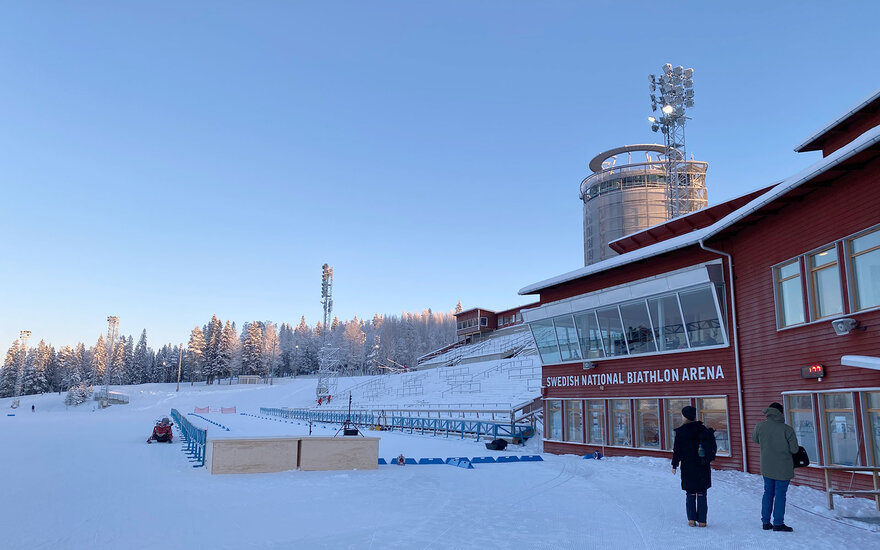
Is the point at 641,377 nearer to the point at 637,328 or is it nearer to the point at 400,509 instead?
the point at 637,328

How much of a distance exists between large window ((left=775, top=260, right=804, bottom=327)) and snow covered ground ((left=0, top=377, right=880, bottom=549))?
3941 millimetres

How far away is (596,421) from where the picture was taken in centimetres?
2217

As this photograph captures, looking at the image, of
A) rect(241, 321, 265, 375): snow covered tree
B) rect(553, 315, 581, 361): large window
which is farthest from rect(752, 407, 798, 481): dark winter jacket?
rect(241, 321, 265, 375): snow covered tree

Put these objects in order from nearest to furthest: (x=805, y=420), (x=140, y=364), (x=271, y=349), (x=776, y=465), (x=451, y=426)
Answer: (x=776, y=465) → (x=805, y=420) → (x=451, y=426) → (x=271, y=349) → (x=140, y=364)

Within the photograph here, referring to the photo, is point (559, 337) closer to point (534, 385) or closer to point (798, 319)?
point (798, 319)

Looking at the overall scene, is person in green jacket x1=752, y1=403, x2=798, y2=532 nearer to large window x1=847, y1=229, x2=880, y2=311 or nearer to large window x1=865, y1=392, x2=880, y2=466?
large window x1=865, y1=392, x2=880, y2=466

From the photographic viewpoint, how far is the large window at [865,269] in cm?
1170

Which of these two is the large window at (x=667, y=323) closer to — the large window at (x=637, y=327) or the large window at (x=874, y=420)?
the large window at (x=637, y=327)

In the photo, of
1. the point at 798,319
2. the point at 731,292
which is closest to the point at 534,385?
the point at 731,292

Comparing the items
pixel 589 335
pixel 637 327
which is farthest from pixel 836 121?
pixel 589 335

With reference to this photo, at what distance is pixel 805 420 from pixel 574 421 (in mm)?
10336

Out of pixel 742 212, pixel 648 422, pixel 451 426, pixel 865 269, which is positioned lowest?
pixel 451 426

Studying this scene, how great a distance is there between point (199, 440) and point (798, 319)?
57.9ft

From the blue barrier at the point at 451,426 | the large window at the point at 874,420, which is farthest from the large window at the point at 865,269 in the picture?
the blue barrier at the point at 451,426
